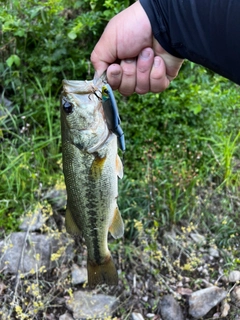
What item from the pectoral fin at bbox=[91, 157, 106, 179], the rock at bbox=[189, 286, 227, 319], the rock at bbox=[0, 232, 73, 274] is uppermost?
the pectoral fin at bbox=[91, 157, 106, 179]

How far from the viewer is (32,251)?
2977mm

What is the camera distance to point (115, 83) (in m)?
1.88

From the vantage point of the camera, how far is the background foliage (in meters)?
3.25

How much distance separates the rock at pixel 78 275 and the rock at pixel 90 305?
0.08m

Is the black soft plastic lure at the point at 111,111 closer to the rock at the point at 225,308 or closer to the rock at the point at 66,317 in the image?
the rock at the point at 66,317

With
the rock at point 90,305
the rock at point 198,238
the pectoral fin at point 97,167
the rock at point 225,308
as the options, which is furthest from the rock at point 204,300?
the pectoral fin at point 97,167

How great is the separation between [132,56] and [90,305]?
1832 millimetres

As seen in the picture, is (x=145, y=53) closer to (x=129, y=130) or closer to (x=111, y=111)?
(x=111, y=111)

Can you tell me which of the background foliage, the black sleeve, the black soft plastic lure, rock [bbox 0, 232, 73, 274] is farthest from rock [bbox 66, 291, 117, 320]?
the black sleeve

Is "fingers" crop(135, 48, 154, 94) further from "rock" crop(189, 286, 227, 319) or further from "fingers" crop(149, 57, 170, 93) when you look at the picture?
"rock" crop(189, 286, 227, 319)

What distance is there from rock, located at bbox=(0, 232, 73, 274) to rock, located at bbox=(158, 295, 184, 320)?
2.48 feet

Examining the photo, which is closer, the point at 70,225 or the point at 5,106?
the point at 70,225

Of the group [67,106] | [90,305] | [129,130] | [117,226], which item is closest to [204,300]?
[90,305]

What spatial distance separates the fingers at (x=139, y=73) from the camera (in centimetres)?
184
